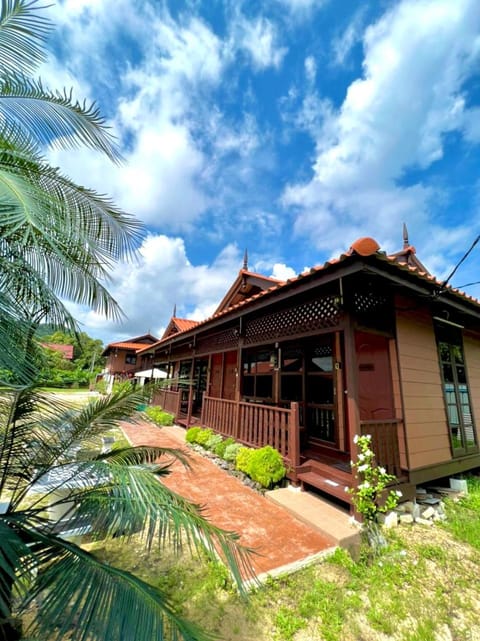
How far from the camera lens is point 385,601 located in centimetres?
228

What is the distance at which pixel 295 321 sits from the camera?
4867mm

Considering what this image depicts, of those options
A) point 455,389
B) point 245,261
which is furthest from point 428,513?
point 245,261

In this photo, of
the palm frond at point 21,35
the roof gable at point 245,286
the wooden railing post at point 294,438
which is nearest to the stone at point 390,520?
the wooden railing post at point 294,438

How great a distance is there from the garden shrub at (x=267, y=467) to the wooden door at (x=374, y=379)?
1.48 meters

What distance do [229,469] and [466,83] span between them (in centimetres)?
794

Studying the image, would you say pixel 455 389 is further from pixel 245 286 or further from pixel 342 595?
pixel 245 286

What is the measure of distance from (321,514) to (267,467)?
105cm

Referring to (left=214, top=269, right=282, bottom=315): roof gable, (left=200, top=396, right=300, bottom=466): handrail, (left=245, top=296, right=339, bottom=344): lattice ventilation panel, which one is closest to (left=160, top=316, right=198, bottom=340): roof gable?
(left=214, top=269, right=282, bottom=315): roof gable

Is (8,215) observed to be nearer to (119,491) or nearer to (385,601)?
(119,491)

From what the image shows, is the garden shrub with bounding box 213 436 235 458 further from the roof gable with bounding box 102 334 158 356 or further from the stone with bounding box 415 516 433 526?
the roof gable with bounding box 102 334 158 356

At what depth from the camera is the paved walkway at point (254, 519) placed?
271 cm

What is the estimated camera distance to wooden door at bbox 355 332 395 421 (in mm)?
4363

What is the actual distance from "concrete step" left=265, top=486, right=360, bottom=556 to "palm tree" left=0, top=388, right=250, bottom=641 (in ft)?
6.40

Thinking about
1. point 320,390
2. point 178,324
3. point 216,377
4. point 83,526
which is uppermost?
point 178,324
